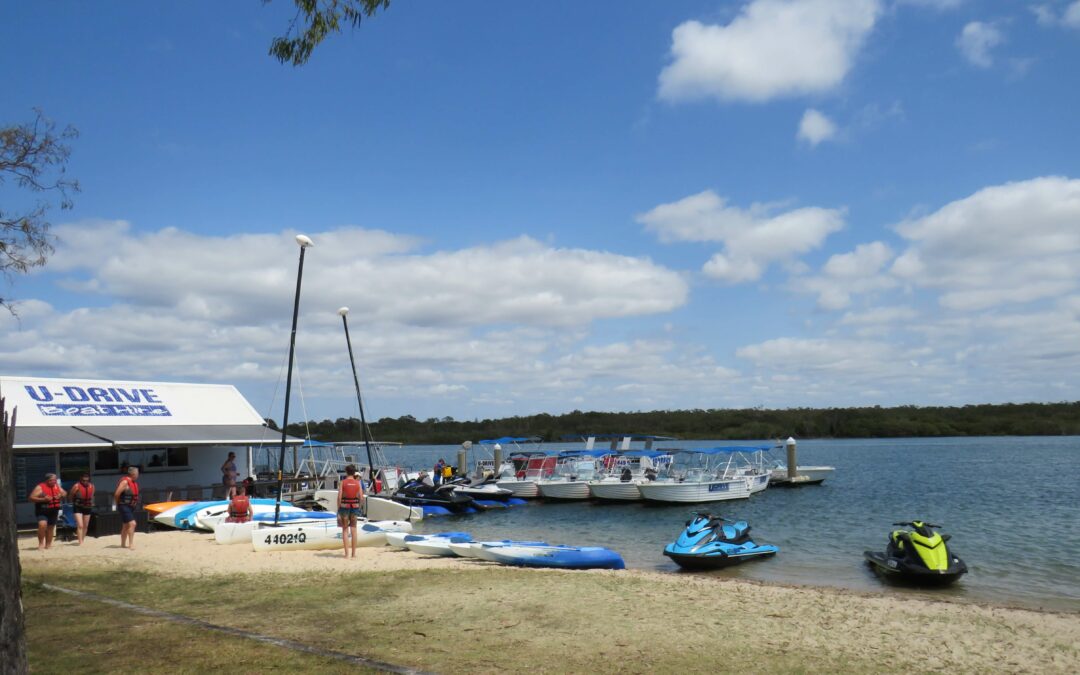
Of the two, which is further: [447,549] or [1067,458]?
[1067,458]

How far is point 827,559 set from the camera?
2017cm

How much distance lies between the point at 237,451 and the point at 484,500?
11313 millimetres

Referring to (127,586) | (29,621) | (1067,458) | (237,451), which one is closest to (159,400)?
(237,451)

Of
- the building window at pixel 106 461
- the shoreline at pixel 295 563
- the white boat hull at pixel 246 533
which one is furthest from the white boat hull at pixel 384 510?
the building window at pixel 106 461

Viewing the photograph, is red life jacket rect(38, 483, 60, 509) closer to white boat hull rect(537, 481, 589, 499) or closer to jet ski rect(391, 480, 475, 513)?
jet ski rect(391, 480, 475, 513)

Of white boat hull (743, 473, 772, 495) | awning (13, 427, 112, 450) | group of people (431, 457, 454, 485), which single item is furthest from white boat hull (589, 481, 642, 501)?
awning (13, 427, 112, 450)

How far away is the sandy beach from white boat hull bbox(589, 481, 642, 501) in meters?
20.0

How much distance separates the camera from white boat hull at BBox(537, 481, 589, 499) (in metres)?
38.1

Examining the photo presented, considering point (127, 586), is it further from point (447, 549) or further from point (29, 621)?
point (447, 549)

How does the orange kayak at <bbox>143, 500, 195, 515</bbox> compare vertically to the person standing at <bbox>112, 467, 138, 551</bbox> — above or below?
below

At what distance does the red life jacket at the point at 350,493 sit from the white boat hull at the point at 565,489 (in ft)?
72.5

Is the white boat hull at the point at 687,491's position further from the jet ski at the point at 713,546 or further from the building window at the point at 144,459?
the building window at the point at 144,459

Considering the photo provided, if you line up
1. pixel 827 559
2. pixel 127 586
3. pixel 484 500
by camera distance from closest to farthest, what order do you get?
pixel 127 586
pixel 827 559
pixel 484 500

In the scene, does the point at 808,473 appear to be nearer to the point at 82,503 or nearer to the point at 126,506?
the point at 126,506
